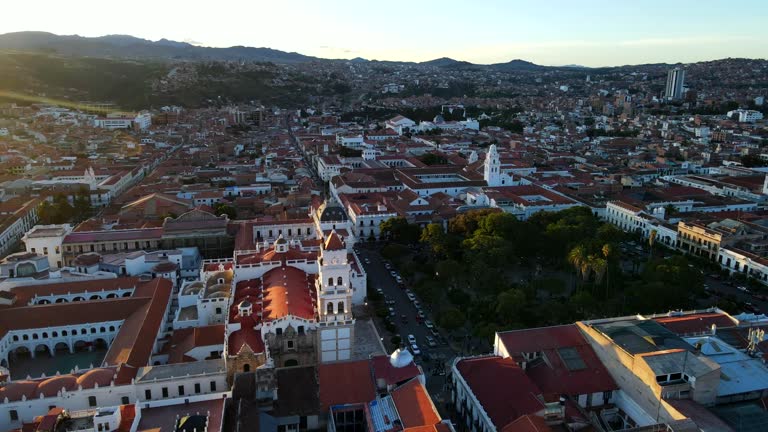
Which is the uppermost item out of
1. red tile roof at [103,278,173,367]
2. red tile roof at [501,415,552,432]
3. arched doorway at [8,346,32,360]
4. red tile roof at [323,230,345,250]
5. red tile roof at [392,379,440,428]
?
red tile roof at [323,230,345,250]

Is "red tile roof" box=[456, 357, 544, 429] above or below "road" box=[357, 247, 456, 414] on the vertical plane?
above

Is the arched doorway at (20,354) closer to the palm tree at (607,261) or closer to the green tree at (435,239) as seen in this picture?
the green tree at (435,239)

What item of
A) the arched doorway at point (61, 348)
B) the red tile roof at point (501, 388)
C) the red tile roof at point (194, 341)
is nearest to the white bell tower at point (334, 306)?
the red tile roof at point (194, 341)

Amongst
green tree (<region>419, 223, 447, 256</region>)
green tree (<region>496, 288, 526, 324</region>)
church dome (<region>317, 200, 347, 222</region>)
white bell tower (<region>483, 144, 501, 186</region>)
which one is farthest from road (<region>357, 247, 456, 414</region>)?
white bell tower (<region>483, 144, 501, 186</region>)

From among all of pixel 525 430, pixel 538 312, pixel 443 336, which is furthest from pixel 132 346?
pixel 538 312

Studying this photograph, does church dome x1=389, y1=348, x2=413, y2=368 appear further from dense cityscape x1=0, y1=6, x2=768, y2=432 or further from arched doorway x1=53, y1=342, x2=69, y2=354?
arched doorway x1=53, y1=342, x2=69, y2=354

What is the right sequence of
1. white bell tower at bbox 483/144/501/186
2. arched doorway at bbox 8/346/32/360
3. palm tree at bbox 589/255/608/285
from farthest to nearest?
1. white bell tower at bbox 483/144/501/186
2. palm tree at bbox 589/255/608/285
3. arched doorway at bbox 8/346/32/360

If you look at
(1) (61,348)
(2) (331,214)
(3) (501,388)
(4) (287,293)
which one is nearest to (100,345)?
(1) (61,348)

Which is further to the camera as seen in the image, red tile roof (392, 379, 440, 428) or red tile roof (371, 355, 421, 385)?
red tile roof (371, 355, 421, 385)

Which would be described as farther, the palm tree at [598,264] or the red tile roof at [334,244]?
the palm tree at [598,264]
